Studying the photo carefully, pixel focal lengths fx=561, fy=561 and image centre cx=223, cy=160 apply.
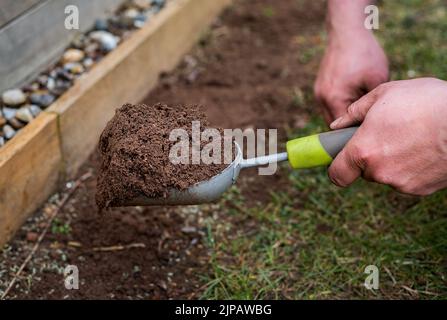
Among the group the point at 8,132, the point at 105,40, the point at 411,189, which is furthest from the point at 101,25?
the point at 411,189

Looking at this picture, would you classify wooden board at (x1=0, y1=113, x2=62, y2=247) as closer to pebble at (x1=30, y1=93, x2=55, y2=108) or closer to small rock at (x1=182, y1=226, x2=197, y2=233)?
pebble at (x1=30, y1=93, x2=55, y2=108)

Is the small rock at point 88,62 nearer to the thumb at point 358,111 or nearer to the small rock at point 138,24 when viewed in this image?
the small rock at point 138,24

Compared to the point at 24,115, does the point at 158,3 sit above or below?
above

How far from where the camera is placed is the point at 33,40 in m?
2.25

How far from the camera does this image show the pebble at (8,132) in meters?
2.01

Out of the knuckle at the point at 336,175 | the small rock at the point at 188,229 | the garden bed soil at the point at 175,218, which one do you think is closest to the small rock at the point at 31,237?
the garden bed soil at the point at 175,218

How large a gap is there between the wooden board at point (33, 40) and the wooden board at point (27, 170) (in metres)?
0.26

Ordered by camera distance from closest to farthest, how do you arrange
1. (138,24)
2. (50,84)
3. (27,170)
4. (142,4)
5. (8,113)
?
(27,170) → (8,113) → (50,84) → (138,24) → (142,4)

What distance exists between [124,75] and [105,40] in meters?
0.20

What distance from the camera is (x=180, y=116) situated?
5.37ft

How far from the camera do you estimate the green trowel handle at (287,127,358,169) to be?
5.39 feet

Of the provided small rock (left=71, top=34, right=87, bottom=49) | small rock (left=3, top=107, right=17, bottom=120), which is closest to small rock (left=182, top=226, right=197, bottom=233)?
small rock (left=3, top=107, right=17, bottom=120)

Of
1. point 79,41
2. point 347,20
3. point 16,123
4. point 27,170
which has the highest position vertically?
point 347,20

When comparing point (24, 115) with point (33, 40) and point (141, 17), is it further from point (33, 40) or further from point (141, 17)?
point (141, 17)
